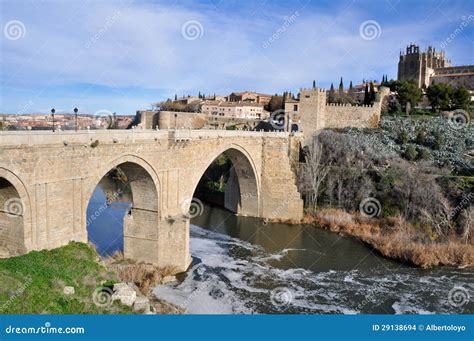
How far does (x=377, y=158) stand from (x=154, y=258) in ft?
51.0

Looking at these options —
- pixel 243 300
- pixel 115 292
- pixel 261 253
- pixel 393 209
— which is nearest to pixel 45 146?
pixel 115 292

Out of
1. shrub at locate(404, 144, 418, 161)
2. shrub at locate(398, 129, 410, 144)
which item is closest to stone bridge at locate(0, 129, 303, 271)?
shrub at locate(404, 144, 418, 161)

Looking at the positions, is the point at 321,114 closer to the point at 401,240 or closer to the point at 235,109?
the point at 401,240

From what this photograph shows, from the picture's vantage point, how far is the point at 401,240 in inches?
734

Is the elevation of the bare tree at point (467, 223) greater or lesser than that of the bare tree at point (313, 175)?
lesser

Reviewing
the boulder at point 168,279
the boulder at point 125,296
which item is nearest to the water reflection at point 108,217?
the boulder at point 168,279

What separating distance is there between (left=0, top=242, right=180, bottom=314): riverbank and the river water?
10.3 feet

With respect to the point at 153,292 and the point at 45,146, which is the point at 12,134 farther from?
the point at 153,292

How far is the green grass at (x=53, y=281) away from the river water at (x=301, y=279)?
10.5 ft

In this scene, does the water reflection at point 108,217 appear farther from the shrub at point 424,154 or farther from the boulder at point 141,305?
the shrub at point 424,154

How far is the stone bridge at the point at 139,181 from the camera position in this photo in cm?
1052

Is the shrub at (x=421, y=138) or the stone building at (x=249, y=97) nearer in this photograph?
the shrub at (x=421, y=138)

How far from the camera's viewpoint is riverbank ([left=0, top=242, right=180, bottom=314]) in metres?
9.09

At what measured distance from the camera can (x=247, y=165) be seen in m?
24.2
